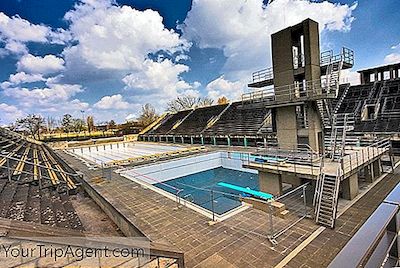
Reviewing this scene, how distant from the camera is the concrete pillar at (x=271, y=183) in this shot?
7.59 metres

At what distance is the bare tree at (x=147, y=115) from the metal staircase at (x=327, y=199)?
132 feet

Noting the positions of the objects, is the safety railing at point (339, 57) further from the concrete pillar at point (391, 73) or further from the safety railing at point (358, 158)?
the concrete pillar at point (391, 73)

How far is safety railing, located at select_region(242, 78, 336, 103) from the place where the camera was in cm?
747

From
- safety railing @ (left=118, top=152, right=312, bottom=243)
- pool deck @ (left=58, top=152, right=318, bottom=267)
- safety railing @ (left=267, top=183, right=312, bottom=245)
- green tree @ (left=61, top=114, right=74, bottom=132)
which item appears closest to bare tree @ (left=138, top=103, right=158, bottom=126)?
green tree @ (left=61, top=114, right=74, bottom=132)

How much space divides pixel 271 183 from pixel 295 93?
3.38 meters

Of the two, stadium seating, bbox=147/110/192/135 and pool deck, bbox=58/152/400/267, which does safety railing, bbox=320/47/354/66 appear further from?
stadium seating, bbox=147/110/192/135

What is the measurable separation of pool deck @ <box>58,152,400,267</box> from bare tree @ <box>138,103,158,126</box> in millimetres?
38814

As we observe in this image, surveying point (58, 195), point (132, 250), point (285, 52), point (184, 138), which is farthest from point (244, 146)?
point (132, 250)

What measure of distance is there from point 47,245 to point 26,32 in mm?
11618

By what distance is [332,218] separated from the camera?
503 cm

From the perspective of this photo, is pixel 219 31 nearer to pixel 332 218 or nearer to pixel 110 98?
pixel 332 218

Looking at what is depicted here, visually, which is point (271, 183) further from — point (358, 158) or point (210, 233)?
point (210, 233)

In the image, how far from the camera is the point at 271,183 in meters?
7.76

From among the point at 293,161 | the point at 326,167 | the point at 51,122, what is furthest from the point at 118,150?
the point at 51,122
